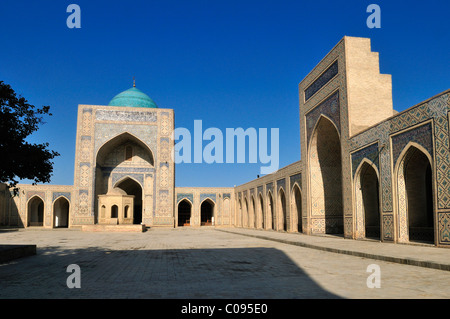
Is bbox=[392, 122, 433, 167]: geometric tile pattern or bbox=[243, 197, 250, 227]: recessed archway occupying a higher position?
bbox=[392, 122, 433, 167]: geometric tile pattern

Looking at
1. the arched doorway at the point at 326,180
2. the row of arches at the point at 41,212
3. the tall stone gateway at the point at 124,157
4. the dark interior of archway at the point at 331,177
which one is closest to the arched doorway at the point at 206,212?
the tall stone gateway at the point at 124,157

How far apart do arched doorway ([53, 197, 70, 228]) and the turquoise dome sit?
29.5 feet

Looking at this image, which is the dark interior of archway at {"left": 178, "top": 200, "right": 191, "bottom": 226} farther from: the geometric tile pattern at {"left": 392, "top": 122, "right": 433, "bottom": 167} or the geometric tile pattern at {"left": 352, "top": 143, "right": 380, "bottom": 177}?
the geometric tile pattern at {"left": 392, "top": 122, "right": 433, "bottom": 167}

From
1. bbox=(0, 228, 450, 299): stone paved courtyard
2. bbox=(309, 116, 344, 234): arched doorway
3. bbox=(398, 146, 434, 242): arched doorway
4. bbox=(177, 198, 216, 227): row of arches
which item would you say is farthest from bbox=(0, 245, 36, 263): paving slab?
bbox=(177, 198, 216, 227): row of arches

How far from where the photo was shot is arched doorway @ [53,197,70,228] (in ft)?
103

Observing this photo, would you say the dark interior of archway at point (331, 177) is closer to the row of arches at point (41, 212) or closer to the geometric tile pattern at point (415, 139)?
the geometric tile pattern at point (415, 139)

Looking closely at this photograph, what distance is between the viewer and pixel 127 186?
32.6m

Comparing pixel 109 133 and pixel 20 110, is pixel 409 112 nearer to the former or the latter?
pixel 20 110

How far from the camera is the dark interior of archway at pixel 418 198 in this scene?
11.0m

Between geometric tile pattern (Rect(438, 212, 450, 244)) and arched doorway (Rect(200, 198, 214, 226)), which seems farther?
arched doorway (Rect(200, 198, 214, 226))

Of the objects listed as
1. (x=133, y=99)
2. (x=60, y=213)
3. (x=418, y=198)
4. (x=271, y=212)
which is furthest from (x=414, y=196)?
(x=60, y=213)

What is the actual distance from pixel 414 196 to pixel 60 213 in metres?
28.9

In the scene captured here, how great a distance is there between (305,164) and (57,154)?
12.0 metres

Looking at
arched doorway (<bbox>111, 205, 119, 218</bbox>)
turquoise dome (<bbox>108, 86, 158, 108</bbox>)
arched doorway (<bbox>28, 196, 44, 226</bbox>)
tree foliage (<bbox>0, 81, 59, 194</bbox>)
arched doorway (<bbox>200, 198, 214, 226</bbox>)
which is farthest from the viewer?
arched doorway (<bbox>200, 198, 214, 226</bbox>)
